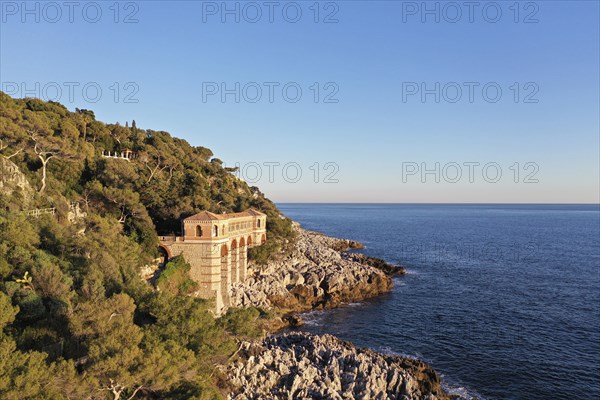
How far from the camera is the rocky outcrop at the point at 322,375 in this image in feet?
76.3

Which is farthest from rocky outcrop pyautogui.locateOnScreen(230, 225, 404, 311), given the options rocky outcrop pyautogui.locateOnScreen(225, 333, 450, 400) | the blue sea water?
rocky outcrop pyautogui.locateOnScreen(225, 333, 450, 400)

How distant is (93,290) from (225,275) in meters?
19.2

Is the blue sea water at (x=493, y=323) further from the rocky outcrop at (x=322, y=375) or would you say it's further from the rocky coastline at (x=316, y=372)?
the rocky outcrop at (x=322, y=375)

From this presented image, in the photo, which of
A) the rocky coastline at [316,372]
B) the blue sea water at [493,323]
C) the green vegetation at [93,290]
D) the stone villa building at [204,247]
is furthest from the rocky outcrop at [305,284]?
the stone villa building at [204,247]

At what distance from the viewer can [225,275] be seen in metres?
40.5

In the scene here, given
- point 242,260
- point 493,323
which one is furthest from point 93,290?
point 493,323

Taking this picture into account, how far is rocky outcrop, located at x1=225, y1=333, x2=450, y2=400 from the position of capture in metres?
23.3

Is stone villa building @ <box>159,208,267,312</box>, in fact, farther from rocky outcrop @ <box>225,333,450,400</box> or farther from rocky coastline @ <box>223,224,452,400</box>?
rocky outcrop @ <box>225,333,450,400</box>

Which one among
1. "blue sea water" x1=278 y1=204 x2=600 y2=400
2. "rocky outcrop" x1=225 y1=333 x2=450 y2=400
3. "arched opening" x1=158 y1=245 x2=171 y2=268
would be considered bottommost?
"blue sea water" x1=278 y1=204 x2=600 y2=400

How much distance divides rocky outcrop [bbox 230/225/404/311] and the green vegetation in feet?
12.5

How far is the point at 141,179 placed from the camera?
4472 cm

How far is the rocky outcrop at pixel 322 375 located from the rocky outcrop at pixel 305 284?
14.4m

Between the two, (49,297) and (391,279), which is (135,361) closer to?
(49,297)

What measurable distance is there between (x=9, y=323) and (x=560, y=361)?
3837 centimetres
